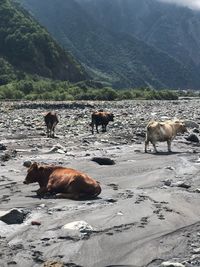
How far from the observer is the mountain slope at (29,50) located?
465 ft

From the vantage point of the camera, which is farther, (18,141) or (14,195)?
(18,141)

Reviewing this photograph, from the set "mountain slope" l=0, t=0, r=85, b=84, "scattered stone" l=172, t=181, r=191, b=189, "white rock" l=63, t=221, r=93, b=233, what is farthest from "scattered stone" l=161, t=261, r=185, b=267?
"mountain slope" l=0, t=0, r=85, b=84

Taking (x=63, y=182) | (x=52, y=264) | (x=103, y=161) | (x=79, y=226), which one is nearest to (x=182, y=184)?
(x=63, y=182)

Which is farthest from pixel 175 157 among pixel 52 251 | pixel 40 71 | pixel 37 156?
pixel 40 71

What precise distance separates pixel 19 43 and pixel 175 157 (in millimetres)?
128921

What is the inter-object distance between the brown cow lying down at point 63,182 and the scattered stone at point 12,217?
2107 millimetres

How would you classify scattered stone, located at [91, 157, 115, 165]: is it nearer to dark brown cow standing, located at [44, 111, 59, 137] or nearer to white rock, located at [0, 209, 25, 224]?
white rock, located at [0, 209, 25, 224]

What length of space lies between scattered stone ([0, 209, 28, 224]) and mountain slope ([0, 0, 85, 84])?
124 m

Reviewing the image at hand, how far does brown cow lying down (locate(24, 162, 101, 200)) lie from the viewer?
40.9 ft

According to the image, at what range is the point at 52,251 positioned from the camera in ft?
29.0

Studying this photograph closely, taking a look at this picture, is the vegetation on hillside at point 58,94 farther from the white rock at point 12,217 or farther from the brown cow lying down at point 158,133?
the white rock at point 12,217

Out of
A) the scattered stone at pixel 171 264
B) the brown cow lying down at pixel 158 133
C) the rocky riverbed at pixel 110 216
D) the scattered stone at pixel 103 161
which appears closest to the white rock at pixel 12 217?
the rocky riverbed at pixel 110 216

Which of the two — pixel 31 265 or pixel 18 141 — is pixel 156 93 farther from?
pixel 31 265

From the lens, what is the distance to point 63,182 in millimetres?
12867
